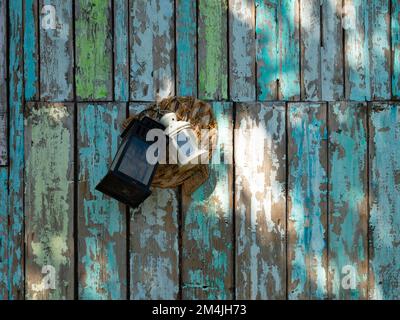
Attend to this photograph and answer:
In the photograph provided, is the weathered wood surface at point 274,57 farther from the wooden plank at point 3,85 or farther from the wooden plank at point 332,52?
the wooden plank at point 3,85

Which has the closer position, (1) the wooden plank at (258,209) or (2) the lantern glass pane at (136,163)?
(2) the lantern glass pane at (136,163)

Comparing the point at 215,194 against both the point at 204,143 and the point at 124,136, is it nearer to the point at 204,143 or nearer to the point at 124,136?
the point at 204,143

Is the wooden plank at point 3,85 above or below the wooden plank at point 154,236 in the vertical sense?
above

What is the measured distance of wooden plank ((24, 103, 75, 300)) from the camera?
8.93 ft

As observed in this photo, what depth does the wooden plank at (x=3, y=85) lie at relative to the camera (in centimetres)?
272

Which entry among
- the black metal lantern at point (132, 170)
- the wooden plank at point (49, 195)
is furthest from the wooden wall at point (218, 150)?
the black metal lantern at point (132, 170)

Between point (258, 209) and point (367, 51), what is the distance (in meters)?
0.94

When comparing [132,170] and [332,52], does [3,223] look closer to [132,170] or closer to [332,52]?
[132,170]

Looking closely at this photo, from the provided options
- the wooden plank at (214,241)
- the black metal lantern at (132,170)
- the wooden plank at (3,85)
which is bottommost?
the wooden plank at (214,241)

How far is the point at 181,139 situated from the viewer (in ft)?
8.55

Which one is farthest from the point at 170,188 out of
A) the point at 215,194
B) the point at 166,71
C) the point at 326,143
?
the point at 326,143

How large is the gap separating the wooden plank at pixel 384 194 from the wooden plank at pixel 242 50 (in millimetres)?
619

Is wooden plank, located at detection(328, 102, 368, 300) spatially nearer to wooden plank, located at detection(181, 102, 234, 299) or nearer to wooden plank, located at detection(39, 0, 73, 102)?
wooden plank, located at detection(181, 102, 234, 299)

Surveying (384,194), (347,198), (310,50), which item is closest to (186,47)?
(310,50)
